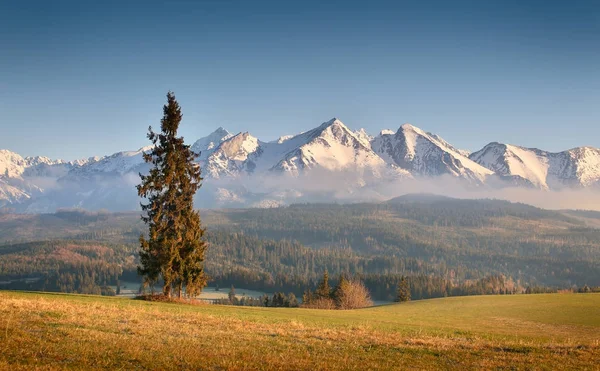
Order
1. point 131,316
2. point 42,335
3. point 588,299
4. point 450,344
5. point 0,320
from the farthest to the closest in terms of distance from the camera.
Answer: point 588,299, point 131,316, point 450,344, point 0,320, point 42,335

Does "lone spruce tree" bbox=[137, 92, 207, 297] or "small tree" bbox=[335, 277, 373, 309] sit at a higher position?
"lone spruce tree" bbox=[137, 92, 207, 297]

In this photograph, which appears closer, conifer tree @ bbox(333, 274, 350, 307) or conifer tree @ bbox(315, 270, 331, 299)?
conifer tree @ bbox(315, 270, 331, 299)

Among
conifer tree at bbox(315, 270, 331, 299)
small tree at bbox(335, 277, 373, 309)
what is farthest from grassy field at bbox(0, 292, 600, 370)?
small tree at bbox(335, 277, 373, 309)

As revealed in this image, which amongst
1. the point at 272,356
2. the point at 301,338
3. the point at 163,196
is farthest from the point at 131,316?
the point at 163,196

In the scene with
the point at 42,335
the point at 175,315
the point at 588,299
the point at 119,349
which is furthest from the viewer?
the point at 588,299

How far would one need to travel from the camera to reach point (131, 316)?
100 ft

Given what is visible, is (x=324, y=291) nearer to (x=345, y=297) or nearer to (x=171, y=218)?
(x=345, y=297)

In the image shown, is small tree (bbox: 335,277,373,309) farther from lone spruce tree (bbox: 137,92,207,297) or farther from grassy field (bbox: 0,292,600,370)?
grassy field (bbox: 0,292,600,370)

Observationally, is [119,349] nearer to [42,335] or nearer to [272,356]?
[42,335]

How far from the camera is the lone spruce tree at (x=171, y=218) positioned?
168ft

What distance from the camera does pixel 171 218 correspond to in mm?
52875

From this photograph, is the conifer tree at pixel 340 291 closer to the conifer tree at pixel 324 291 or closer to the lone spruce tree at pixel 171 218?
the conifer tree at pixel 324 291

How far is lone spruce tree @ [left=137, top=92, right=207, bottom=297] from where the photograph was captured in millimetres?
51219

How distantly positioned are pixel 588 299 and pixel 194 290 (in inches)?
2287
